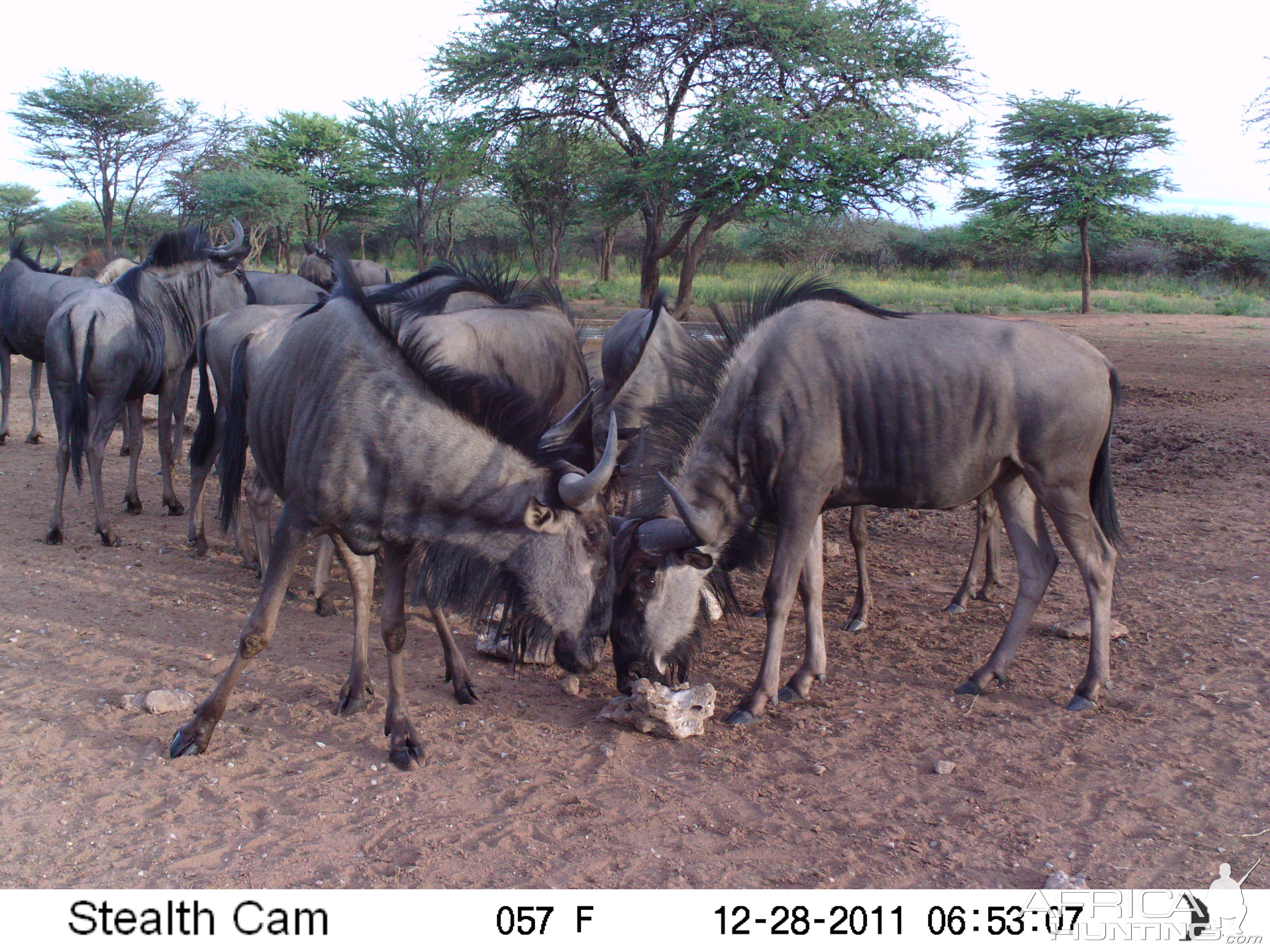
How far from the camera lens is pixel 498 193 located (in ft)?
87.8

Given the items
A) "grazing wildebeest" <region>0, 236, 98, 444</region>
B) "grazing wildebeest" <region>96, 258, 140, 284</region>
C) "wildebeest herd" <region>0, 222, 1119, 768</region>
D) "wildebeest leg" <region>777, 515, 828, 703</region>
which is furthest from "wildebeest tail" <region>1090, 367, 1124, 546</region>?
"grazing wildebeest" <region>0, 236, 98, 444</region>

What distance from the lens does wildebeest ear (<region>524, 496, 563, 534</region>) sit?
10.8 feet

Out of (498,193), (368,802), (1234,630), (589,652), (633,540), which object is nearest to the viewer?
(368,802)

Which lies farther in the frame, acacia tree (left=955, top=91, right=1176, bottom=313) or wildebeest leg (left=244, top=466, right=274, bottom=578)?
acacia tree (left=955, top=91, right=1176, bottom=313)

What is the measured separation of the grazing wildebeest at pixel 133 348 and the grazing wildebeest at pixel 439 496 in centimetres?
355

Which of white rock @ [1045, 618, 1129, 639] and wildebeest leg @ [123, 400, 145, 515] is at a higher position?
wildebeest leg @ [123, 400, 145, 515]

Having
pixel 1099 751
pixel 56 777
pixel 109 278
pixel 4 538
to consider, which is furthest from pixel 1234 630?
pixel 109 278

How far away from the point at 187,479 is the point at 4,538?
2.04 meters

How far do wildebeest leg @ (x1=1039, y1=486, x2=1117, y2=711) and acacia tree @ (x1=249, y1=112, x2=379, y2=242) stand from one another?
29.0 meters

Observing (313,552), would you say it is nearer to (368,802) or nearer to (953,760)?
(368,802)

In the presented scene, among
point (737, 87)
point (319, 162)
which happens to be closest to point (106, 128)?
point (319, 162)

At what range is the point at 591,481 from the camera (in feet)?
10.2

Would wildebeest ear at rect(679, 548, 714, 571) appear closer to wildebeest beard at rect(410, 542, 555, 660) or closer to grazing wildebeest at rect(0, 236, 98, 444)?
wildebeest beard at rect(410, 542, 555, 660)

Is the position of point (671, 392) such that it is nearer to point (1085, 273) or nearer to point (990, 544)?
point (990, 544)
